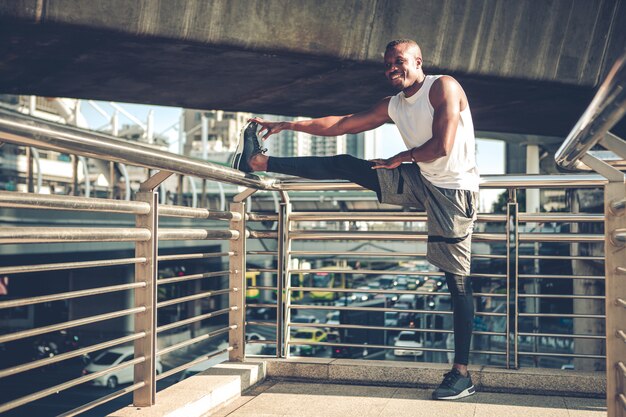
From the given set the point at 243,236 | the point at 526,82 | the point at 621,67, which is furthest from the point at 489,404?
the point at 526,82

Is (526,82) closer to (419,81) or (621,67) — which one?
(419,81)

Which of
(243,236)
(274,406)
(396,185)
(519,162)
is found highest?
(519,162)

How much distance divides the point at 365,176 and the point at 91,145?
192 cm

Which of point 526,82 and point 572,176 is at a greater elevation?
point 526,82

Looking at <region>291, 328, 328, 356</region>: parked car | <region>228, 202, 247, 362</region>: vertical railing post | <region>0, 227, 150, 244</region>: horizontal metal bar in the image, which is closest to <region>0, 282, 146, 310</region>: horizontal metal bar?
<region>0, 227, 150, 244</region>: horizontal metal bar

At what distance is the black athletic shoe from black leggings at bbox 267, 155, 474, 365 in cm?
15

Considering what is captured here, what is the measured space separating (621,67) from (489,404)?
8.08 ft

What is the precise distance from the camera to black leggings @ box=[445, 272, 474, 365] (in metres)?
4.25

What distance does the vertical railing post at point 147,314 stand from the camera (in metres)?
3.59

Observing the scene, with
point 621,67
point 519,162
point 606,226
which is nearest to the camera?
point 621,67

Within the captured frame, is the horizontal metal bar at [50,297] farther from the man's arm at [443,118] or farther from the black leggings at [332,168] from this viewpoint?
the man's arm at [443,118]

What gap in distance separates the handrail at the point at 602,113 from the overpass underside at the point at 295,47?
6481mm

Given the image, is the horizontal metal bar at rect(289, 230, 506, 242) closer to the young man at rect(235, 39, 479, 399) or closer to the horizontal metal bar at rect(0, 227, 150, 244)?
the young man at rect(235, 39, 479, 399)

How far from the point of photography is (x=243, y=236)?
16.0 ft
